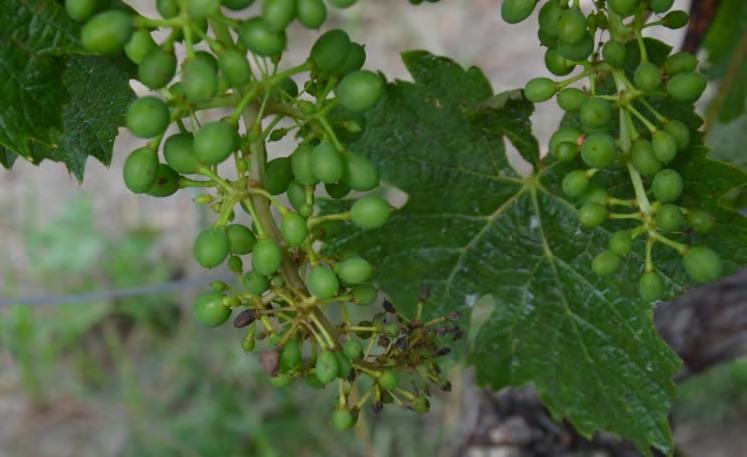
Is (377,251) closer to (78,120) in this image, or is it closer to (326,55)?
(78,120)

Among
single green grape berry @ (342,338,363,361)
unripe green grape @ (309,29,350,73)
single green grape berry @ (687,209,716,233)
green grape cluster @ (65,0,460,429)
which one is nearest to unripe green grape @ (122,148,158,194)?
green grape cluster @ (65,0,460,429)

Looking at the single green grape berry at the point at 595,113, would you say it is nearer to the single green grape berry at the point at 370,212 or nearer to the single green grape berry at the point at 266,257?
the single green grape berry at the point at 370,212

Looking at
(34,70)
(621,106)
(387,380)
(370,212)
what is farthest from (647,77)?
(34,70)

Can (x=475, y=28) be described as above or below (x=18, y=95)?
below

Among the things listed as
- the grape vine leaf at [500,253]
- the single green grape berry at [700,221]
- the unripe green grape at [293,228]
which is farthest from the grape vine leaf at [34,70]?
the single green grape berry at [700,221]

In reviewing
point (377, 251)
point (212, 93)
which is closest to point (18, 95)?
point (212, 93)
